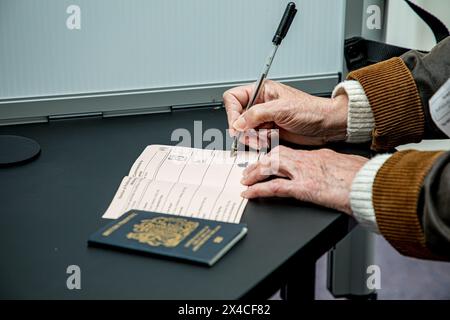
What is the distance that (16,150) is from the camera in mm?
903

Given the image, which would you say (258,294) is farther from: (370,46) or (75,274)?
(370,46)

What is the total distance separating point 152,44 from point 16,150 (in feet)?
0.96

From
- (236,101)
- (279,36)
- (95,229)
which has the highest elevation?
(279,36)

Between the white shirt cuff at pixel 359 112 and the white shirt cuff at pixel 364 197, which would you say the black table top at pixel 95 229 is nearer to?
the white shirt cuff at pixel 364 197

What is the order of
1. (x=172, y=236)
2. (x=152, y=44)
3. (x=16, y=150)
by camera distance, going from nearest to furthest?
1. (x=172, y=236)
2. (x=16, y=150)
3. (x=152, y=44)

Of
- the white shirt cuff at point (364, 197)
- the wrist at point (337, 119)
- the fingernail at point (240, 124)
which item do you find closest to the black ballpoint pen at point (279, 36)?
the fingernail at point (240, 124)

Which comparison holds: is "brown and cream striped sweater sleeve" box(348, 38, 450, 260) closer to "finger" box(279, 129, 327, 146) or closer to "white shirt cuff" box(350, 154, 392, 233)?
"white shirt cuff" box(350, 154, 392, 233)

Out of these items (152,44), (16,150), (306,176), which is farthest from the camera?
(152,44)

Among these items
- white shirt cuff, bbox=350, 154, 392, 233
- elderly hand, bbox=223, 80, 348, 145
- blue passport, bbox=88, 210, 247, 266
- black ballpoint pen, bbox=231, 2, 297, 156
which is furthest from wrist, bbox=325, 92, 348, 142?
blue passport, bbox=88, 210, 247, 266

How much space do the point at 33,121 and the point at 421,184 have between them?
64 cm

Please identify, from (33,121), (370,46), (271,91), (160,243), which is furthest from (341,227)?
(33,121)

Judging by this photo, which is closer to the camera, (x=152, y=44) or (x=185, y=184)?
(x=185, y=184)

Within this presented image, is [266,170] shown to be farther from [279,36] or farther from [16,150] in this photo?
[16,150]

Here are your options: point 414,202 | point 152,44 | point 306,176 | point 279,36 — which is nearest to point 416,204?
point 414,202
